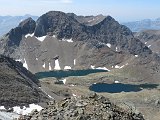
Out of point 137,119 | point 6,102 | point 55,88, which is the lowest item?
point 55,88

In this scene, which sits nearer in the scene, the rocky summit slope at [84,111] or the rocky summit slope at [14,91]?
the rocky summit slope at [84,111]

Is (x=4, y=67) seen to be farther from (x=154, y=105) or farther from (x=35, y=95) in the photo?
(x=154, y=105)

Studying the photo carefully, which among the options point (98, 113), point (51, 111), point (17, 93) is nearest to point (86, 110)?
point (98, 113)

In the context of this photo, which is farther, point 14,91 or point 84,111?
point 14,91

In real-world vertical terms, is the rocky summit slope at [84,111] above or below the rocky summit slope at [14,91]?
above

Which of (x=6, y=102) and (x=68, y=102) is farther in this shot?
(x=6, y=102)

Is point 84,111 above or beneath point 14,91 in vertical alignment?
above

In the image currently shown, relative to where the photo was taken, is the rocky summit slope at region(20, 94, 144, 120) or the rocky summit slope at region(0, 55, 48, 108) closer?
the rocky summit slope at region(20, 94, 144, 120)

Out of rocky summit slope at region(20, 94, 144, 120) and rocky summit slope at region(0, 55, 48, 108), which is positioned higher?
rocky summit slope at region(20, 94, 144, 120)
